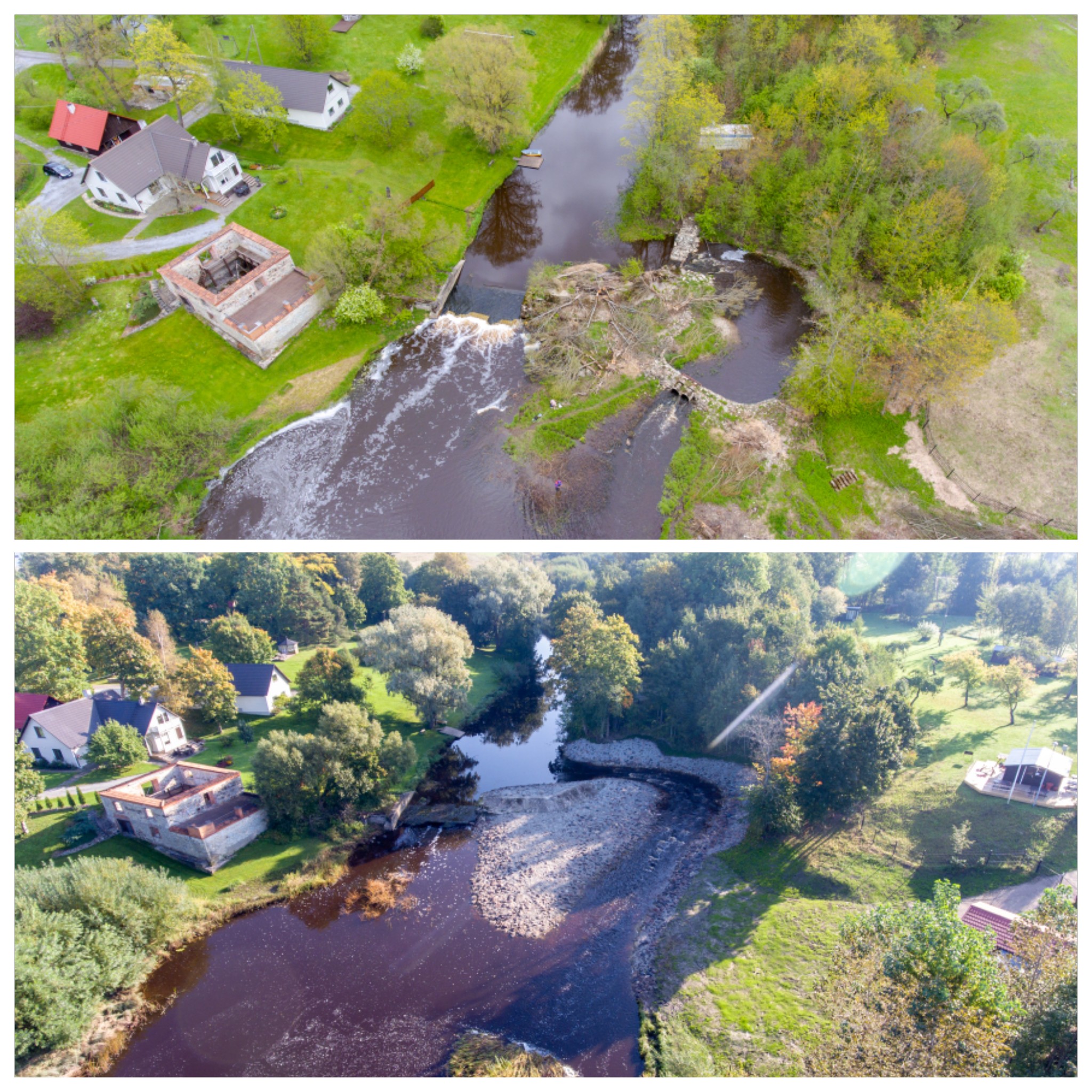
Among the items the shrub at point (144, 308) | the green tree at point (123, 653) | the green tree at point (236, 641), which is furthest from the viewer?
the green tree at point (236, 641)

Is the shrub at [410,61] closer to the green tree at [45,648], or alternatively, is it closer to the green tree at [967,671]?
the green tree at [45,648]

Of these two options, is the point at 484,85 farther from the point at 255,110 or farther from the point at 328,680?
the point at 328,680

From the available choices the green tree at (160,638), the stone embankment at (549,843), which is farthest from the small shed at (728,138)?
the green tree at (160,638)

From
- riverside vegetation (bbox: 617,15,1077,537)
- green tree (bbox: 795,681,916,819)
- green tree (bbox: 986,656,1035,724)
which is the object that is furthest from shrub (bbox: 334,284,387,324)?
green tree (bbox: 986,656,1035,724)

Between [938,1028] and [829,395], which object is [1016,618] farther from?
[938,1028]

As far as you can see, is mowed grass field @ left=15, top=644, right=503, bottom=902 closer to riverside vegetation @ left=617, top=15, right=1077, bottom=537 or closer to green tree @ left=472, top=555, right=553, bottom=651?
green tree @ left=472, top=555, right=553, bottom=651

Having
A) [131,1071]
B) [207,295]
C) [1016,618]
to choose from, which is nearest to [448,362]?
[207,295]
